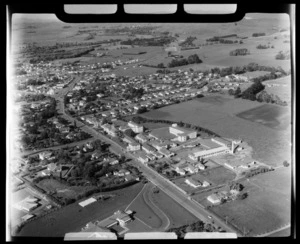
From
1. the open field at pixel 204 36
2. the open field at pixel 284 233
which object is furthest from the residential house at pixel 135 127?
the open field at pixel 284 233

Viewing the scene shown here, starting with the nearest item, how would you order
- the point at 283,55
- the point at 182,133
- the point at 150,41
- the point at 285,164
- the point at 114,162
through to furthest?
the point at 285,164, the point at 283,55, the point at 150,41, the point at 114,162, the point at 182,133

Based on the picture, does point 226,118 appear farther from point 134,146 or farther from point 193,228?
point 193,228

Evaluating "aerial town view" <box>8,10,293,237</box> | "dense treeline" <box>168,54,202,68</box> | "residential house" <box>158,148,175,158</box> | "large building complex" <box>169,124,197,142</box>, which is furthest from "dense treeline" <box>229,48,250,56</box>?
"residential house" <box>158,148,175,158</box>

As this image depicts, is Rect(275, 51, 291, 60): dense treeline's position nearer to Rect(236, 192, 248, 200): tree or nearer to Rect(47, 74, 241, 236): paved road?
Rect(236, 192, 248, 200): tree

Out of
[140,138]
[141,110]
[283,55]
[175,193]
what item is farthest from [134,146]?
[283,55]

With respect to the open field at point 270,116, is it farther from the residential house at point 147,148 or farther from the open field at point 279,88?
the residential house at point 147,148

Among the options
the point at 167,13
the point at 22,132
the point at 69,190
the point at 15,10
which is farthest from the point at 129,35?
the point at 69,190
